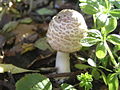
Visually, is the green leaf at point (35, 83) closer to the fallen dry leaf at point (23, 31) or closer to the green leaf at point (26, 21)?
the fallen dry leaf at point (23, 31)

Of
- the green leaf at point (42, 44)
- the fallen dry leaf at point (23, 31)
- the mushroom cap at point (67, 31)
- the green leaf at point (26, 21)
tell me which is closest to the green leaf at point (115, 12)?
the mushroom cap at point (67, 31)

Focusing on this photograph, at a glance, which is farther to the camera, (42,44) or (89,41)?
(42,44)

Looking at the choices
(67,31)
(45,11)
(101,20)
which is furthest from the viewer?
(45,11)

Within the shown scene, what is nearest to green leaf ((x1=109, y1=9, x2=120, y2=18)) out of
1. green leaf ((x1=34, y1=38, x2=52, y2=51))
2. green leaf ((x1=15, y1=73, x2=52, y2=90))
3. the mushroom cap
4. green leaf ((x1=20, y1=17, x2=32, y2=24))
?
the mushroom cap

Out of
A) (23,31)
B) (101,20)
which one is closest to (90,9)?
(101,20)

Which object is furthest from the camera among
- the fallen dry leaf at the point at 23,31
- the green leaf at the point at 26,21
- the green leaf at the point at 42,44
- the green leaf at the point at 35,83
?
the green leaf at the point at 26,21

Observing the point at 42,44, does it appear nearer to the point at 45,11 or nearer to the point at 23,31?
the point at 23,31
